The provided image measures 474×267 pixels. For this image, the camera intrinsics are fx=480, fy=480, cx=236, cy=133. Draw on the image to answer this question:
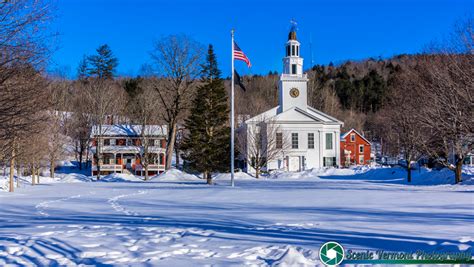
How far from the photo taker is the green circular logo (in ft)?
21.0

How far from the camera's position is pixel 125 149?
5888cm

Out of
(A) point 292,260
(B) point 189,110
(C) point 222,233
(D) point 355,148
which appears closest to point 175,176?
(B) point 189,110

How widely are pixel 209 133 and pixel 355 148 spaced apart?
46.9 meters

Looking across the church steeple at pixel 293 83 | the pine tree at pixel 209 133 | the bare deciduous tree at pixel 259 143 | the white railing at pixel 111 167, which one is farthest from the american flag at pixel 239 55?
the white railing at pixel 111 167

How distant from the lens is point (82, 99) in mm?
62438

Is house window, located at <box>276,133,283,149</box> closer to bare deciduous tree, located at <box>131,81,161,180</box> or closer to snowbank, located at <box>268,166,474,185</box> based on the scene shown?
snowbank, located at <box>268,166,474,185</box>

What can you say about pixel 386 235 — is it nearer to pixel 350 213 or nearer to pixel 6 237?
pixel 350 213

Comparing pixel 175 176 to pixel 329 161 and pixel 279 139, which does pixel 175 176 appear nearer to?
pixel 279 139

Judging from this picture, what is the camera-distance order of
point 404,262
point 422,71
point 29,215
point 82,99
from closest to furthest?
point 404,262, point 29,215, point 422,71, point 82,99

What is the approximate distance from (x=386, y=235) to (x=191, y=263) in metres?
3.77

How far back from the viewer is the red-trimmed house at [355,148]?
75756mm

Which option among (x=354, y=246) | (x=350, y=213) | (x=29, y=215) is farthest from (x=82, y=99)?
(x=354, y=246)

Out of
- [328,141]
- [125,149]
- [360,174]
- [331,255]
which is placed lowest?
[360,174]

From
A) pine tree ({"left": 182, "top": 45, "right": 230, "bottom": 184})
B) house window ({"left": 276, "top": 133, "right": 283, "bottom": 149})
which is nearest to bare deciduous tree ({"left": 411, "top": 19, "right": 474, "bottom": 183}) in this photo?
pine tree ({"left": 182, "top": 45, "right": 230, "bottom": 184})
